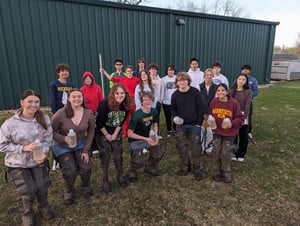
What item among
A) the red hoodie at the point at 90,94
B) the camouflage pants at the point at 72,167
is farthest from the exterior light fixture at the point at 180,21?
the camouflage pants at the point at 72,167

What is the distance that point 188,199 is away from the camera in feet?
9.21

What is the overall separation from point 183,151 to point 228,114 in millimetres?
822

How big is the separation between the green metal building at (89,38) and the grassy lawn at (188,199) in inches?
146

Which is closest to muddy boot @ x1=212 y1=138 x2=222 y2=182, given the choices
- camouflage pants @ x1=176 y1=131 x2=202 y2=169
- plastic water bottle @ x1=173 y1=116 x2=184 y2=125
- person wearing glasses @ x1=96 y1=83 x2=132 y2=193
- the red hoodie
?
camouflage pants @ x1=176 y1=131 x2=202 y2=169

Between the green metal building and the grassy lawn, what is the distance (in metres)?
3.72

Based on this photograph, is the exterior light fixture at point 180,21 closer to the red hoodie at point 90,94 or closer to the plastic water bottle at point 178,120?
the red hoodie at point 90,94

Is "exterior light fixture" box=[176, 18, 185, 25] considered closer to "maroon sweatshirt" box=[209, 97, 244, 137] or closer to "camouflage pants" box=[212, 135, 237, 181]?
"maroon sweatshirt" box=[209, 97, 244, 137]

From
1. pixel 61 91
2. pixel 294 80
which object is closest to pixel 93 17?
pixel 61 91

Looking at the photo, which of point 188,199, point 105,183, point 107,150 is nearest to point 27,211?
point 105,183

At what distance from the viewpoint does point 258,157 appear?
3.93 meters

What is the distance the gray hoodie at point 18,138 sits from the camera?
2111 millimetres

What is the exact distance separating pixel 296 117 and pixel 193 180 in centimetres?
472

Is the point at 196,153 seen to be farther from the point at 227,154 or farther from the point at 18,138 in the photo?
the point at 18,138

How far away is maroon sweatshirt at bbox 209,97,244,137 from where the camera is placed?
3.00 metres
